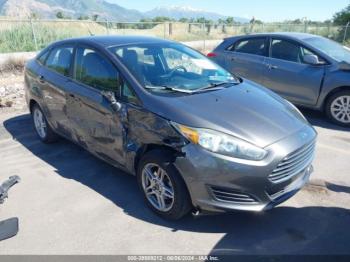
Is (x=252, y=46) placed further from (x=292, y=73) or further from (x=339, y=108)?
(x=339, y=108)

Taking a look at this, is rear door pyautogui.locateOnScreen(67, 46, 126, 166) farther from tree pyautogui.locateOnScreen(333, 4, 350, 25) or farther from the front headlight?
tree pyautogui.locateOnScreen(333, 4, 350, 25)

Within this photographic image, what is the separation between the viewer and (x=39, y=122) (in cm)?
571

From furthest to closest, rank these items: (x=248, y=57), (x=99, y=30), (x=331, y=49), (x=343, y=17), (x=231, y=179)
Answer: (x=343, y=17) → (x=99, y=30) → (x=248, y=57) → (x=331, y=49) → (x=231, y=179)

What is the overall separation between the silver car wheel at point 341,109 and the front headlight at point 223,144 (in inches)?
152

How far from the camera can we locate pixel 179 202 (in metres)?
3.31

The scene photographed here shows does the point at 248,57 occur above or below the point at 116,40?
below

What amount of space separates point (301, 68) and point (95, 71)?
158 inches

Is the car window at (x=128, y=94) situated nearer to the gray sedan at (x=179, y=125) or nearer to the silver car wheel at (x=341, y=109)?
the gray sedan at (x=179, y=125)

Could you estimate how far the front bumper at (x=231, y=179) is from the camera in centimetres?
305

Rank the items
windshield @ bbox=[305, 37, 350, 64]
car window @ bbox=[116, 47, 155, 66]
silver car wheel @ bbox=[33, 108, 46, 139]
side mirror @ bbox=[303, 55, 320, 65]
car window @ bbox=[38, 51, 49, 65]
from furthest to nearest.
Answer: windshield @ bbox=[305, 37, 350, 64]
side mirror @ bbox=[303, 55, 320, 65]
silver car wheel @ bbox=[33, 108, 46, 139]
car window @ bbox=[38, 51, 49, 65]
car window @ bbox=[116, 47, 155, 66]

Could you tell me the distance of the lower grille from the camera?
313 cm

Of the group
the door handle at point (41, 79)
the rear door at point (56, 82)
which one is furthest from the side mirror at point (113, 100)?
the door handle at point (41, 79)

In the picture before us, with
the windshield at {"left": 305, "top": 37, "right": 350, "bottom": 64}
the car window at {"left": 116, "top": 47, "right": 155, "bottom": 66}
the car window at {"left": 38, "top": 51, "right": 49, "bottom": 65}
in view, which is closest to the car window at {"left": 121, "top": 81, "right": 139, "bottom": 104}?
the car window at {"left": 116, "top": 47, "right": 155, "bottom": 66}

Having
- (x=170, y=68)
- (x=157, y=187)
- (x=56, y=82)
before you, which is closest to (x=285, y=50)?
(x=170, y=68)
